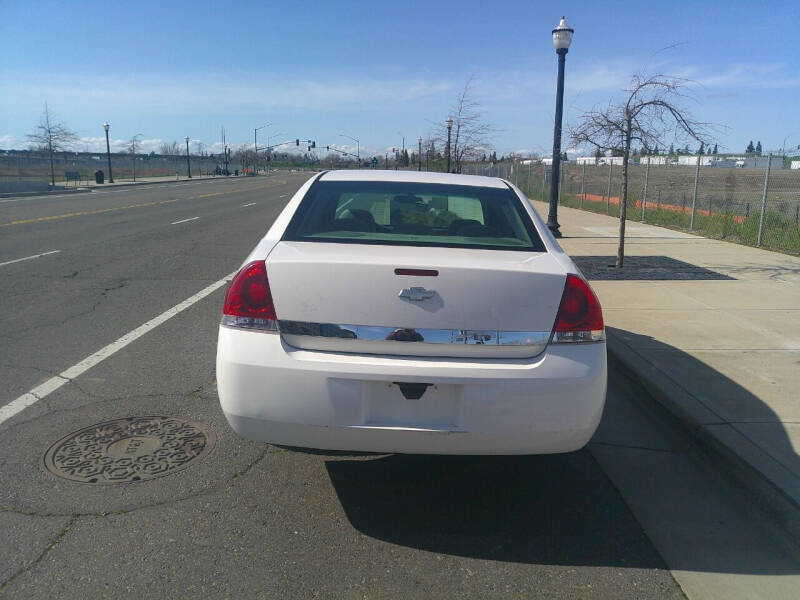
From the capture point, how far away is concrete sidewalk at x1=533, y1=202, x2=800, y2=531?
3988 mm

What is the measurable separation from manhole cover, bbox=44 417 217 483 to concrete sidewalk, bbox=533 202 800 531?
10.2 feet

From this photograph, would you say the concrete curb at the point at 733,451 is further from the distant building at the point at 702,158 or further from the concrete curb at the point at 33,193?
the concrete curb at the point at 33,193

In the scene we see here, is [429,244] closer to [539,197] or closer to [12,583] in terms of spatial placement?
[12,583]

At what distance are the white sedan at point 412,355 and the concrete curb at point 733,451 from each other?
1051mm

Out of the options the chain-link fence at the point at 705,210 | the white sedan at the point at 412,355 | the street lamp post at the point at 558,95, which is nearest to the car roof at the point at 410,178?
the white sedan at the point at 412,355

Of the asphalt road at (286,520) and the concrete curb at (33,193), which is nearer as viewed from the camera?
the asphalt road at (286,520)

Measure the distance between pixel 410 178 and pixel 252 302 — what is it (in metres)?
1.73

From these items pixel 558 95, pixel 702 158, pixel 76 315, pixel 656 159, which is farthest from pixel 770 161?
pixel 656 159

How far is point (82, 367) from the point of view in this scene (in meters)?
5.66

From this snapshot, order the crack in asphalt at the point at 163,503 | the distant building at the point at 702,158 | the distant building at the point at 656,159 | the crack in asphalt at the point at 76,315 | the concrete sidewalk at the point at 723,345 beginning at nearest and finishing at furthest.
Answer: the crack in asphalt at the point at 163,503 → the concrete sidewalk at the point at 723,345 → the crack in asphalt at the point at 76,315 → the distant building at the point at 656,159 → the distant building at the point at 702,158

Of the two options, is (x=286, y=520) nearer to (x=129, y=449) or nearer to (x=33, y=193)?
(x=129, y=449)

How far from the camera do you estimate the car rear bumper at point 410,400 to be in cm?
314

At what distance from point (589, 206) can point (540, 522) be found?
75.2 ft

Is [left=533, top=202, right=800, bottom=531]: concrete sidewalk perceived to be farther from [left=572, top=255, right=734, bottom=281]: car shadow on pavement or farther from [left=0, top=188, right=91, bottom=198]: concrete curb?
[left=0, top=188, right=91, bottom=198]: concrete curb
